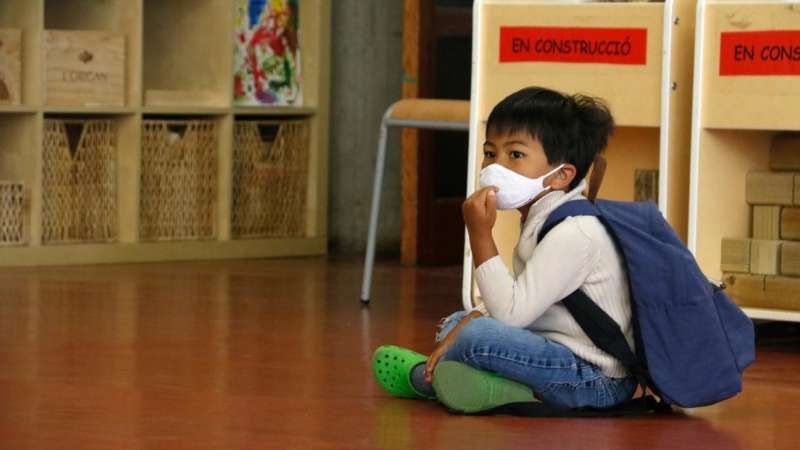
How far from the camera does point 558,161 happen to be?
85.3 inches

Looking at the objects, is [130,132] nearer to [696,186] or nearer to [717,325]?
[696,186]

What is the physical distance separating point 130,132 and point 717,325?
110 inches

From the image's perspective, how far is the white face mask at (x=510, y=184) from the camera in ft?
6.99

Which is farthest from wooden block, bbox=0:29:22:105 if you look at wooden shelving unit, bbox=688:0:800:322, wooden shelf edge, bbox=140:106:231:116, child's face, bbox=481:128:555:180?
child's face, bbox=481:128:555:180

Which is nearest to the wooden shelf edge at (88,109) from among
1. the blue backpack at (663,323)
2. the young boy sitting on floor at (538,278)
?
the young boy sitting on floor at (538,278)

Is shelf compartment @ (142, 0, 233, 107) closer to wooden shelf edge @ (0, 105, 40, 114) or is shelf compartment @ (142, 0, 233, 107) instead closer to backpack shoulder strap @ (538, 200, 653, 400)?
wooden shelf edge @ (0, 105, 40, 114)

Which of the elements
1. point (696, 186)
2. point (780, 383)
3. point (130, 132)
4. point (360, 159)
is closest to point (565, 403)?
point (780, 383)

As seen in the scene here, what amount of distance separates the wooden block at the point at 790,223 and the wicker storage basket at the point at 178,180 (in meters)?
Answer: 2.29

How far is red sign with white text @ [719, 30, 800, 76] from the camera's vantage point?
9.23 feet

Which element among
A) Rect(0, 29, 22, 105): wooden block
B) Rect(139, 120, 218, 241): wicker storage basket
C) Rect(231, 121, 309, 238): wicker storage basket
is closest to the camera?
Rect(0, 29, 22, 105): wooden block

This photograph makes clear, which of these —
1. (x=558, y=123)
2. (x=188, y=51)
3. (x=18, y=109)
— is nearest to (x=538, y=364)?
(x=558, y=123)

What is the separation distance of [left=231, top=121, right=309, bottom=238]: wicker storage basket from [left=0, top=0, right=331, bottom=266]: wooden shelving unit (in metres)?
0.04

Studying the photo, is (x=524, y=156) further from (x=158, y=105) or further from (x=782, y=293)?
(x=158, y=105)

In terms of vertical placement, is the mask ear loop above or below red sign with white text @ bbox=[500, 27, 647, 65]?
below
